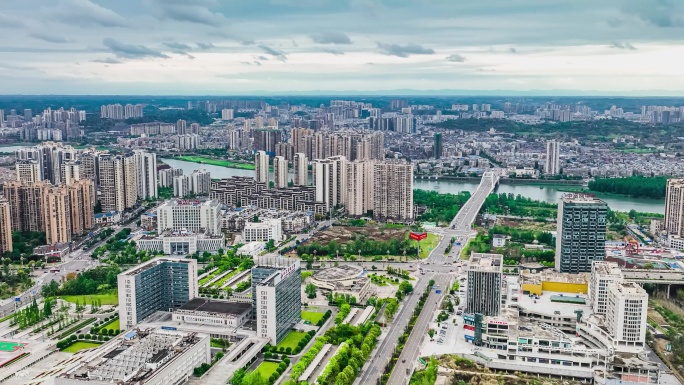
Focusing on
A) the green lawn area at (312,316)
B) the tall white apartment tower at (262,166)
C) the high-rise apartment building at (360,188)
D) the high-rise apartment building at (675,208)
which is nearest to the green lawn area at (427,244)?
the high-rise apartment building at (360,188)

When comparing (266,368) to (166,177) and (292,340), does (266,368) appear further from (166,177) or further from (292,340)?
(166,177)

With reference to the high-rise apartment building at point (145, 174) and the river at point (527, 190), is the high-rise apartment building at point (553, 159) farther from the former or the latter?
the high-rise apartment building at point (145, 174)

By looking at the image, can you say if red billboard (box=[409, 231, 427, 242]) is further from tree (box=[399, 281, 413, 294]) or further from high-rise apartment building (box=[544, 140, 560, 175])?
high-rise apartment building (box=[544, 140, 560, 175])

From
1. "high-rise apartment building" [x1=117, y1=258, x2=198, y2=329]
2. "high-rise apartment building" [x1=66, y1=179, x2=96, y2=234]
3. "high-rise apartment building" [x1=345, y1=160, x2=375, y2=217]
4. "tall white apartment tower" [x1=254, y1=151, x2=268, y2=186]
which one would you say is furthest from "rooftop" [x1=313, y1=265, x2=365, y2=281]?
"tall white apartment tower" [x1=254, y1=151, x2=268, y2=186]

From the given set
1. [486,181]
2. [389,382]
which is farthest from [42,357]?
[486,181]

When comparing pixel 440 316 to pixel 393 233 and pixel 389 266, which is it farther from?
pixel 393 233

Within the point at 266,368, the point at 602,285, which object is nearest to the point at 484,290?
the point at 602,285
